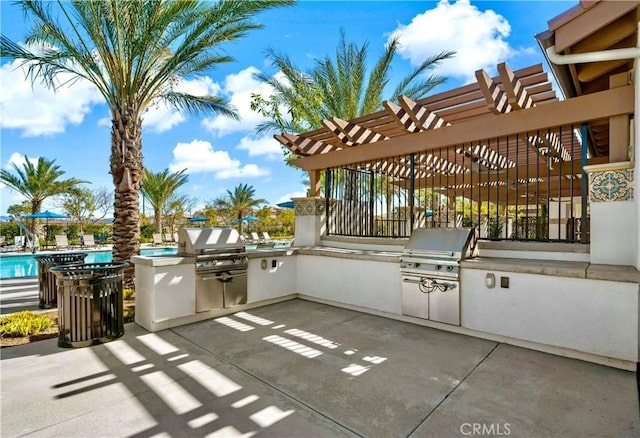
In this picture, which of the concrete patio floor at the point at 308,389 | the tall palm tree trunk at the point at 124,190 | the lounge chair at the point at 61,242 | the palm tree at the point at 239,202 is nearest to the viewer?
the concrete patio floor at the point at 308,389

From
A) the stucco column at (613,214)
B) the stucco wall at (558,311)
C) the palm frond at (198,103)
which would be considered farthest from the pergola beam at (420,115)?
the palm frond at (198,103)

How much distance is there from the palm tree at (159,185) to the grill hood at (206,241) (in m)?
18.0

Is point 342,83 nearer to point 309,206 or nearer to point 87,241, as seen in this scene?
point 309,206

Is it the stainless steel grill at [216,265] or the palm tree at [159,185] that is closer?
the stainless steel grill at [216,265]

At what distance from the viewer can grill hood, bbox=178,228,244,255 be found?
505 cm

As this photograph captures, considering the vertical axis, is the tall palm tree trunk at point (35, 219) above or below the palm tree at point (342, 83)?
below

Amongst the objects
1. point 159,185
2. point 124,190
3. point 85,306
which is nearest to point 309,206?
point 124,190

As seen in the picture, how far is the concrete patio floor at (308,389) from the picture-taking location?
7.72ft

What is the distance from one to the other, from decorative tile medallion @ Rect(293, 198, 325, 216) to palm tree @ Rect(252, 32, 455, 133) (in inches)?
206

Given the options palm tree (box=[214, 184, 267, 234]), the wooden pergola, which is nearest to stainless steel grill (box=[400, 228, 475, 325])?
the wooden pergola

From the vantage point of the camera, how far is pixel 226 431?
7.52ft

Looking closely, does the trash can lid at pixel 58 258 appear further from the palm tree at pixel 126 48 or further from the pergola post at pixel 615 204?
the pergola post at pixel 615 204

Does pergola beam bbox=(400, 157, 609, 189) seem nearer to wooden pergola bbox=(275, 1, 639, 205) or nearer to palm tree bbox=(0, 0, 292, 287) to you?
wooden pergola bbox=(275, 1, 639, 205)

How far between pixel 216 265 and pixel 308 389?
2865mm
